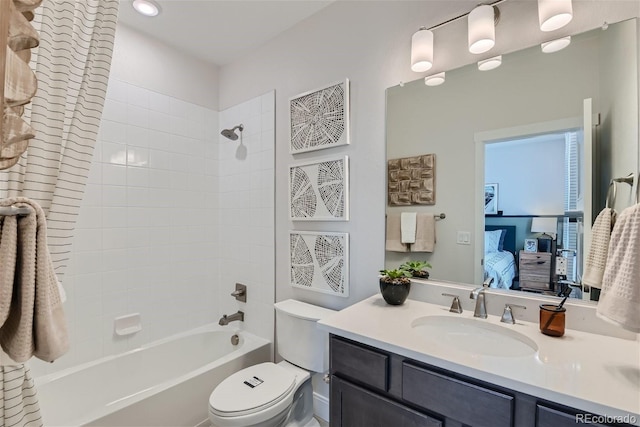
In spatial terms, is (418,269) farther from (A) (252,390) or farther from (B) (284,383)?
(A) (252,390)

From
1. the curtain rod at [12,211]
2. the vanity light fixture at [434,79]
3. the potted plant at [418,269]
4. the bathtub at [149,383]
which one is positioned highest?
the vanity light fixture at [434,79]

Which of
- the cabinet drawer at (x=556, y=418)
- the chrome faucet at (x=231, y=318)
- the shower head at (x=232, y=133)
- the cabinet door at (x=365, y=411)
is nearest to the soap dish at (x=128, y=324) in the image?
the chrome faucet at (x=231, y=318)

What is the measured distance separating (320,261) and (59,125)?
1.38 m

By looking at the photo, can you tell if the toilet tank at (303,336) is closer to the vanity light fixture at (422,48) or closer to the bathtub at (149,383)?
the bathtub at (149,383)

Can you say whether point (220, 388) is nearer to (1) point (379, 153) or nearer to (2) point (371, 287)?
(2) point (371, 287)

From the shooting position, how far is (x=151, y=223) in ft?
7.15

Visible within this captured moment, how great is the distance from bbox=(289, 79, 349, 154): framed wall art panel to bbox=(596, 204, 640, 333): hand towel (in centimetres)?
124

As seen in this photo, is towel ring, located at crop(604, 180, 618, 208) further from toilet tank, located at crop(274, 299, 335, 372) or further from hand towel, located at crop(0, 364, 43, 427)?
hand towel, located at crop(0, 364, 43, 427)

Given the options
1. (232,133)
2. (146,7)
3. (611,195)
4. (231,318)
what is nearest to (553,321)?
(611,195)

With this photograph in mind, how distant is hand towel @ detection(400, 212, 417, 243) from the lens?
1562 millimetres

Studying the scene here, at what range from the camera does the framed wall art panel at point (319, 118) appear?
5.81 ft

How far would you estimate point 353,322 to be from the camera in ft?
4.07

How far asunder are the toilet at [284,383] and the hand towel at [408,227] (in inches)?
25.4

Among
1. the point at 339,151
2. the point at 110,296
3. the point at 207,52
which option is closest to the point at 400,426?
the point at 339,151
